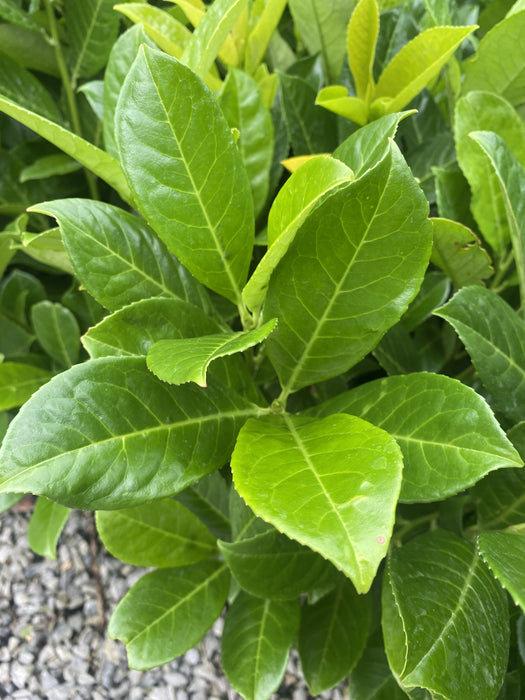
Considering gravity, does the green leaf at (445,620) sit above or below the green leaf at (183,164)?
below

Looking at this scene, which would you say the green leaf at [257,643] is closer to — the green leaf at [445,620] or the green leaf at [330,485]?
the green leaf at [445,620]

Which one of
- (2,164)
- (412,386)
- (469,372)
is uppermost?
(2,164)

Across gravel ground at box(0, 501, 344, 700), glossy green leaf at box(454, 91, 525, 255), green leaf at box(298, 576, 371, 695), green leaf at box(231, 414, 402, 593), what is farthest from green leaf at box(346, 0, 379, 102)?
gravel ground at box(0, 501, 344, 700)

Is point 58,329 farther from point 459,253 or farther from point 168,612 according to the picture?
point 459,253

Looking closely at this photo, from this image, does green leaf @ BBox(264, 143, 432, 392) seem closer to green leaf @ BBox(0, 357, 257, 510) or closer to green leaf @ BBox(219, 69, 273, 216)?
green leaf @ BBox(0, 357, 257, 510)

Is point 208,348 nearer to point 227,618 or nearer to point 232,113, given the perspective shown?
point 232,113

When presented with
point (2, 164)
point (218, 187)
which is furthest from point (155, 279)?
point (2, 164)

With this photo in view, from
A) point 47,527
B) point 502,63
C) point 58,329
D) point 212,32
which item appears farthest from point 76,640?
point 502,63

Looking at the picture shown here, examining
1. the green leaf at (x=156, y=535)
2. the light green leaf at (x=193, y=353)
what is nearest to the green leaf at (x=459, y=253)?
the light green leaf at (x=193, y=353)
